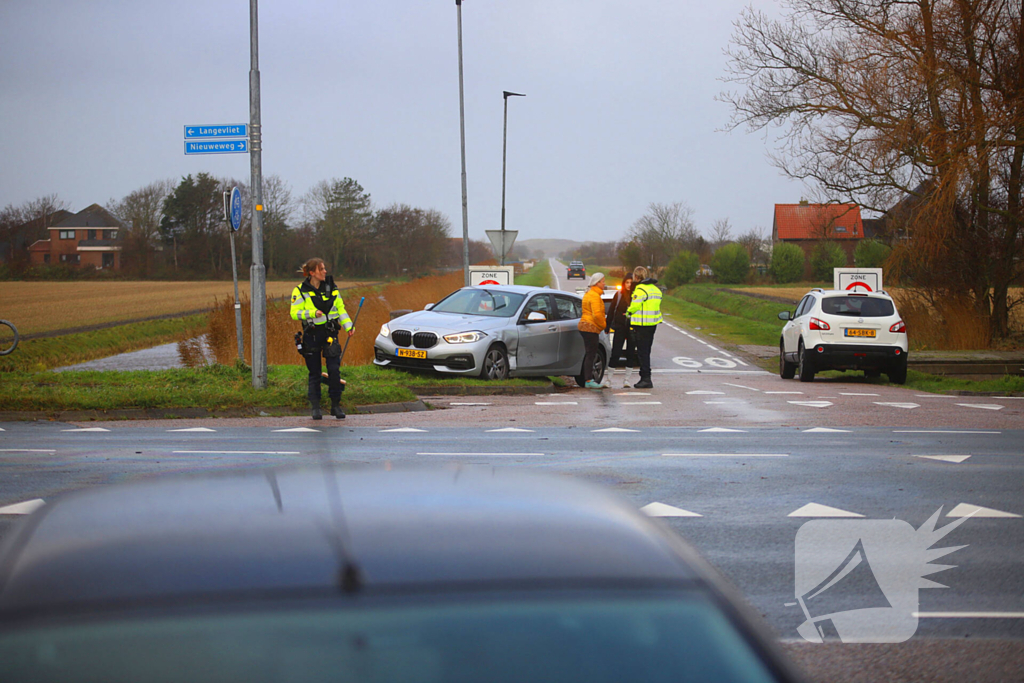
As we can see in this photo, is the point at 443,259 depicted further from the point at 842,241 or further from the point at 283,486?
the point at 283,486

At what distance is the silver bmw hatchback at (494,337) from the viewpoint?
53.2ft

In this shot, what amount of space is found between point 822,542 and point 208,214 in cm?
8270

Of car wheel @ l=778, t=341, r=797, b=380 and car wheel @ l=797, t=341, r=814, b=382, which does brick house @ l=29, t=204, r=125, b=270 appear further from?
car wheel @ l=797, t=341, r=814, b=382

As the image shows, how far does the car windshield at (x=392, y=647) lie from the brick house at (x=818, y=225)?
25387 mm

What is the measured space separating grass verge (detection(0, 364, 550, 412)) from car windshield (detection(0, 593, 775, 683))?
11996 millimetres

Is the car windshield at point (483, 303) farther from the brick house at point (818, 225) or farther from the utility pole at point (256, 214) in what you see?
the brick house at point (818, 225)

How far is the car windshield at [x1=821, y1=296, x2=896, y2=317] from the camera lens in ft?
61.2

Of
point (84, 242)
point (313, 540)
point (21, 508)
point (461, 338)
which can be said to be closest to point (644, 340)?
point (461, 338)

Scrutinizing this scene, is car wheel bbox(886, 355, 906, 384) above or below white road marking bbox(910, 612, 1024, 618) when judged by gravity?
below

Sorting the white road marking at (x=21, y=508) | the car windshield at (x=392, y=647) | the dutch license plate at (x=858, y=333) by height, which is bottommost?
the white road marking at (x=21, y=508)

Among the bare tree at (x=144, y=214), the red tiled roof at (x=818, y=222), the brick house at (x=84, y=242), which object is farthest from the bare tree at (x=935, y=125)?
the bare tree at (x=144, y=214)

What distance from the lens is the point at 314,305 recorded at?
39.1ft

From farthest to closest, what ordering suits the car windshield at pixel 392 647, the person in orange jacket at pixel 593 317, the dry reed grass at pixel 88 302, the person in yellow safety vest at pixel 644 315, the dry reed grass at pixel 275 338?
the dry reed grass at pixel 88 302, the dry reed grass at pixel 275 338, the person in yellow safety vest at pixel 644 315, the person in orange jacket at pixel 593 317, the car windshield at pixel 392 647

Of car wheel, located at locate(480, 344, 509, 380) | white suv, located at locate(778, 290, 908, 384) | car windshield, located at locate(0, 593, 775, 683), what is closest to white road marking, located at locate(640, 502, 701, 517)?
car windshield, located at locate(0, 593, 775, 683)
